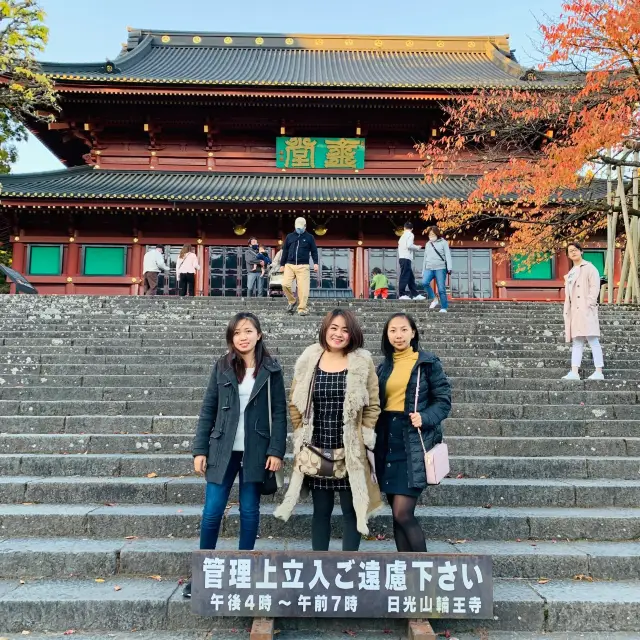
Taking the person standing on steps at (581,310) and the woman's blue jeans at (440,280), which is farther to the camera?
the woman's blue jeans at (440,280)

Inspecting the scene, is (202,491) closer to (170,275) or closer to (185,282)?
(185,282)

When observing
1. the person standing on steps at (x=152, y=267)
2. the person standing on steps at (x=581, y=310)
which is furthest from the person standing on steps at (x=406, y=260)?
the person standing on steps at (x=152, y=267)

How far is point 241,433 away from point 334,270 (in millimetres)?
12354

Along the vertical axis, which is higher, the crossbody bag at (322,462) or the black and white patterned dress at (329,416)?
the black and white patterned dress at (329,416)

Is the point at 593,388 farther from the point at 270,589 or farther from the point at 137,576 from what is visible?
the point at 137,576

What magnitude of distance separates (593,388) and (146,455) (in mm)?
5155

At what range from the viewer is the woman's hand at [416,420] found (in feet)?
9.68

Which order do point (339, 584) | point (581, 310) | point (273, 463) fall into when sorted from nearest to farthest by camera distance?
point (339, 584)
point (273, 463)
point (581, 310)

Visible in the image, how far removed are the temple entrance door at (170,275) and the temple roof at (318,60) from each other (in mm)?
5795

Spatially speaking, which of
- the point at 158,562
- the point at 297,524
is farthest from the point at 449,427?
the point at 158,562

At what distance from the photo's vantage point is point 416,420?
9.70 feet

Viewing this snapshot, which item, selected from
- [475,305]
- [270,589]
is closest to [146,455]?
[270,589]

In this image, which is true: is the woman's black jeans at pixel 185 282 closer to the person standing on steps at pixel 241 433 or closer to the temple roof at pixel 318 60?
the temple roof at pixel 318 60

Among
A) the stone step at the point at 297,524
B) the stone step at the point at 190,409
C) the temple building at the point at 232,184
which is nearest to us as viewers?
the stone step at the point at 297,524
